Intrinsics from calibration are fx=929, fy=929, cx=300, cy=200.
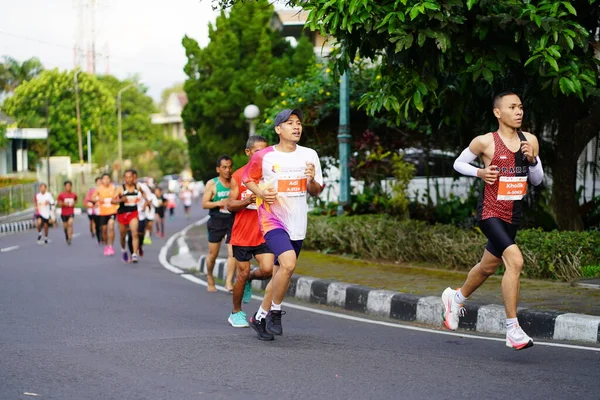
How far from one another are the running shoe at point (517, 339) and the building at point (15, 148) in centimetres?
4883

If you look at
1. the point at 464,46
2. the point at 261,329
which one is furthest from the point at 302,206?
the point at 464,46

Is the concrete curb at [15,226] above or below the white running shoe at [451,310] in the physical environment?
below

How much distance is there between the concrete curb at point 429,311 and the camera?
7770mm

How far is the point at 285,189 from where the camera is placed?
7.56m

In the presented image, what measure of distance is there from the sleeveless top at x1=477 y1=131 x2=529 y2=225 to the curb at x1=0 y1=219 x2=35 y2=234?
29406 mm

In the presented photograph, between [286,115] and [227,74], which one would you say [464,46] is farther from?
[227,74]

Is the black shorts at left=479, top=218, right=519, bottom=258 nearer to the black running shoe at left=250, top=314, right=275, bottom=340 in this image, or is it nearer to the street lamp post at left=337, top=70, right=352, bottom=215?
the black running shoe at left=250, top=314, right=275, bottom=340

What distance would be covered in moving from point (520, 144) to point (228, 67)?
25791mm

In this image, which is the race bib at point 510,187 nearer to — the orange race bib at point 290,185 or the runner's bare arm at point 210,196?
the orange race bib at point 290,185

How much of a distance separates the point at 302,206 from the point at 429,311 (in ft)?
6.99

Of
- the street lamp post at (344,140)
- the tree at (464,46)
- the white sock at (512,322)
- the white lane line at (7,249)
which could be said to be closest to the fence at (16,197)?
the white lane line at (7,249)

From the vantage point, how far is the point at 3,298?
1069cm

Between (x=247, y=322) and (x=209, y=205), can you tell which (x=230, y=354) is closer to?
(x=247, y=322)

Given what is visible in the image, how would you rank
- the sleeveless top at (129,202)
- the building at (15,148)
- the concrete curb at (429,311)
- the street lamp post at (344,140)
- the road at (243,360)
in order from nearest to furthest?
the road at (243,360), the concrete curb at (429,311), the street lamp post at (344,140), the sleeveless top at (129,202), the building at (15,148)
